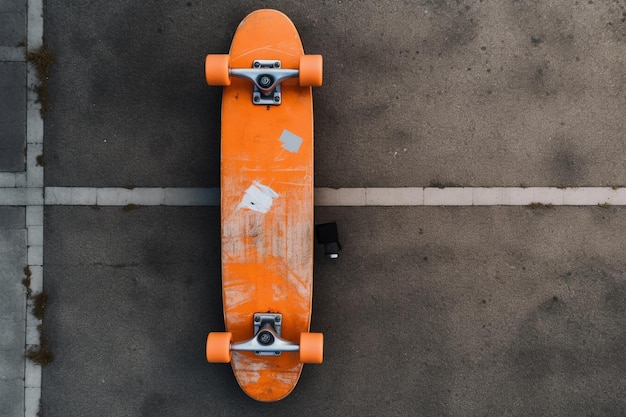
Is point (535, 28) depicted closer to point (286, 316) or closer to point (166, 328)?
point (286, 316)

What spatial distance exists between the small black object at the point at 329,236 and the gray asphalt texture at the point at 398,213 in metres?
0.21

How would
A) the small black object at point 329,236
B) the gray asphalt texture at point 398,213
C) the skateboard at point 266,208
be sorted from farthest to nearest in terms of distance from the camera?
the gray asphalt texture at point 398,213 → the small black object at point 329,236 → the skateboard at point 266,208

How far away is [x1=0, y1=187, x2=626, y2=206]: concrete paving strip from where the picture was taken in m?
4.38

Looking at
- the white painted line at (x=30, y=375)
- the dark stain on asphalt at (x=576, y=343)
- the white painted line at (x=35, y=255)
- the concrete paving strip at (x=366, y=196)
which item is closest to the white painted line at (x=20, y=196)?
the concrete paving strip at (x=366, y=196)

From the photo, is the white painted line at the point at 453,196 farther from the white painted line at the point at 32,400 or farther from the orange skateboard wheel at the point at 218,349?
the white painted line at the point at 32,400

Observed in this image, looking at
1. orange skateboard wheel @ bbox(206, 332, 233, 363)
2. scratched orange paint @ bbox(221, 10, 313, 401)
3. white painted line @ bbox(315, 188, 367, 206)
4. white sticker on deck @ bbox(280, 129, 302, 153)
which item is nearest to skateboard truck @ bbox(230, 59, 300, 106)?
scratched orange paint @ bbox(221, 10, 313, 401)

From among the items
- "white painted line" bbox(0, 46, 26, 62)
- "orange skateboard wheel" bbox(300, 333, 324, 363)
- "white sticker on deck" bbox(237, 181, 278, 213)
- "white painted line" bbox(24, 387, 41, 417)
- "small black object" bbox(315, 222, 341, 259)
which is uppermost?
"white painted line" bbox(0, 46, 26, 62)

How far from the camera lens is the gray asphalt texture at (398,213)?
14.3ft

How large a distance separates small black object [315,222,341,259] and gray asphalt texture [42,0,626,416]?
211 millimetres

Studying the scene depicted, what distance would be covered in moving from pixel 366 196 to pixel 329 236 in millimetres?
621

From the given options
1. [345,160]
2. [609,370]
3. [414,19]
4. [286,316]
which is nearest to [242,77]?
[345,160]

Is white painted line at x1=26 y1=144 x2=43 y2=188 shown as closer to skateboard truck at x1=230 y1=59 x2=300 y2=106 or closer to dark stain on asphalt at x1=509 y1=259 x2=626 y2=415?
skateboard truck at x1=230 y1=59 x2=300 y2=106

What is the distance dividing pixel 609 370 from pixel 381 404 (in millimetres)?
2531

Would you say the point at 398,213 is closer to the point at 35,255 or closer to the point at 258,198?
the point at 258,198
